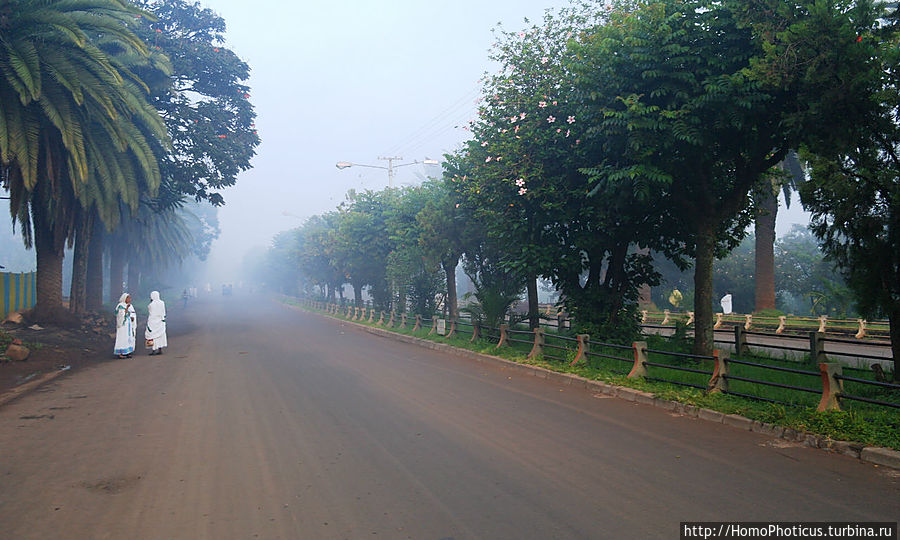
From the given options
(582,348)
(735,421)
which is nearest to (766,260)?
(582,348)

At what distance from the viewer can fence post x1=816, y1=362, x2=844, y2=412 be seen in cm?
795

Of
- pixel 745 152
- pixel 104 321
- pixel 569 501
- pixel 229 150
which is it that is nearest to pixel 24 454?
pixel 569 501

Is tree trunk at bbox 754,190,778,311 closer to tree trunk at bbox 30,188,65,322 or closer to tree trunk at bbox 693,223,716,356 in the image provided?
tree trunk at bbox 693,223,716,356

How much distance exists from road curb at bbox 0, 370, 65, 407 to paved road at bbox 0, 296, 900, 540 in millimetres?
362

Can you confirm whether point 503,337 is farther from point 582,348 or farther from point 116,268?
point 116,268

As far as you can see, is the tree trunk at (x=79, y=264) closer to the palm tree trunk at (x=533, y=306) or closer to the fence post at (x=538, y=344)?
the palm tree trunk at (x=533, y=306)

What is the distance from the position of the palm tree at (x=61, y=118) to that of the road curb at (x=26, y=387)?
522 centimetres

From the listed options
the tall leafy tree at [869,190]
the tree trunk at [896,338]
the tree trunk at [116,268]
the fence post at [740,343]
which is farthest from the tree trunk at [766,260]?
the tree trunk at [116,268]

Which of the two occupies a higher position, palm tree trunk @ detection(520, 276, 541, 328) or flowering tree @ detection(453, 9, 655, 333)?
flowering tree @ detection(453, 9, 655, 333)

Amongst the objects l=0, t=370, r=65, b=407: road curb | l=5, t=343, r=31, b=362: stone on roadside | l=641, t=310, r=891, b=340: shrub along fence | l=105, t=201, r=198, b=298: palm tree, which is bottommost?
l=0, t=370, r=65, b=407: road curb

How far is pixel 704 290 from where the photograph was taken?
13414 millimetres

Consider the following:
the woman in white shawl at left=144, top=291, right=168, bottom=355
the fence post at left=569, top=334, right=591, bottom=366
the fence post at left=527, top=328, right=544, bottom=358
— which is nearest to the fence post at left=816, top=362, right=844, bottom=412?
the fence post at left=569, top=334, right=591, bottom=366

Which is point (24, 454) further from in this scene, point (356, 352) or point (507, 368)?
point (356, 352)

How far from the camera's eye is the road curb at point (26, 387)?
10.4m
